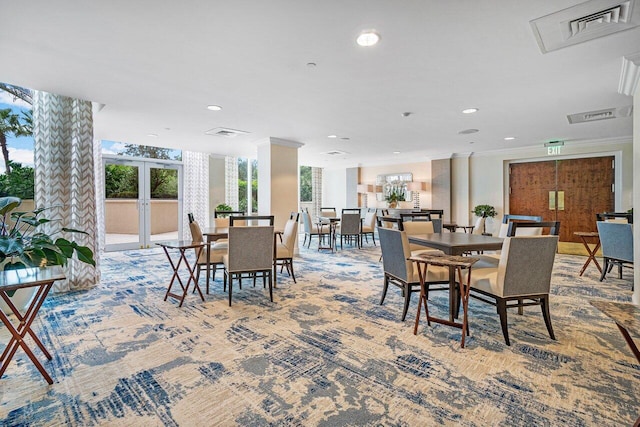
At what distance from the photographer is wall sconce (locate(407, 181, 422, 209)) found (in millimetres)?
9039

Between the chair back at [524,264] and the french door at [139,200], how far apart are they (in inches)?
297

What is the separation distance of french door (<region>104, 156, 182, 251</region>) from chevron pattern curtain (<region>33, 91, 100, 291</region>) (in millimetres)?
3320

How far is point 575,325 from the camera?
111 inches

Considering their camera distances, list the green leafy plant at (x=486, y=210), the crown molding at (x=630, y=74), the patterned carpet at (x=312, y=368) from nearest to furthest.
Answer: the patterned carpet at (x=312, y=368) < the crown molding at (x=630, y=74) < the green leafy plant at (x=486, y=210)

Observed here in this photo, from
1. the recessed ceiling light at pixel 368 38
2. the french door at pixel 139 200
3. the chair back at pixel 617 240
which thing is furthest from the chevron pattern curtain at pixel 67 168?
the chair back at pixel 617 240

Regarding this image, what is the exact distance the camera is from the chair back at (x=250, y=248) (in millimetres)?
3365

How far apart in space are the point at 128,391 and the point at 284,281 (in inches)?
104

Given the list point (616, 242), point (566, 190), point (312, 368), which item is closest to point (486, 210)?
point (566, 190)

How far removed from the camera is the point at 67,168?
3.98 meters

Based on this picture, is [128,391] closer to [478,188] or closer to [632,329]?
[632,329]

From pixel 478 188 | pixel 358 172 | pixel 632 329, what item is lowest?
pixel 632 329

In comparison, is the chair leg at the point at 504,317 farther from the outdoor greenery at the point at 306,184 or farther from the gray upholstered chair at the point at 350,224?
the outdoor greenery at the point at 306,184

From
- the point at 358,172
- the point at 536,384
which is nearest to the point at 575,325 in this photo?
the point at 536,384

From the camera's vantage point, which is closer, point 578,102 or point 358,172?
point 578,102
